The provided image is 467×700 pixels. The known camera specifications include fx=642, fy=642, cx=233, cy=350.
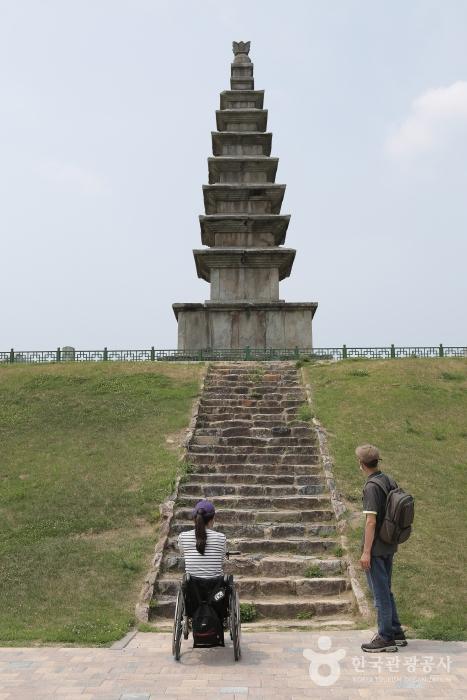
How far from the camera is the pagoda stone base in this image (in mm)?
31266

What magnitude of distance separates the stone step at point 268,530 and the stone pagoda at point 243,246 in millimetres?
18409

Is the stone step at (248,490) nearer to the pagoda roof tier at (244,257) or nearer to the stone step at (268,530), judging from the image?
the stone step at (268,530)

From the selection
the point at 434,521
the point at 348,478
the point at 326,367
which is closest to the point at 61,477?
the point at 348,478

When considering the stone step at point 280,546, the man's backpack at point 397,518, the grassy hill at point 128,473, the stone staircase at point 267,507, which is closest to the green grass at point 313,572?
the stone staircase at point 267,507

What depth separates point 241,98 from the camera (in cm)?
3691

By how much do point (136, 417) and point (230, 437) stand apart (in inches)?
134

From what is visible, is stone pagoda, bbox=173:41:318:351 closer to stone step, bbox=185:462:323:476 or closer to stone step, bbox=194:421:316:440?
stone step, bbox=194:421:316:440

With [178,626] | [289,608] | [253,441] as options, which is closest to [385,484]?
[178,626]

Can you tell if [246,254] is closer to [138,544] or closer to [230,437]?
[230,437]

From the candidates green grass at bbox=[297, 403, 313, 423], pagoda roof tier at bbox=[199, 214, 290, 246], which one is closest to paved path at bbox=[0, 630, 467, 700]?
green grass at bbox=[297, 403, 313, 423]

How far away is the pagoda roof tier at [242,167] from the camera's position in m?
34.7

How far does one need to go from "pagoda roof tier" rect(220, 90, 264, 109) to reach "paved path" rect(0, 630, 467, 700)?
33582 mm

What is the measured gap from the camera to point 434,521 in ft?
42.0

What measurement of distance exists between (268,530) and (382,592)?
5.02 m
